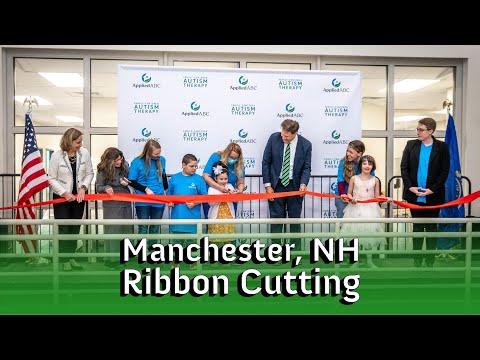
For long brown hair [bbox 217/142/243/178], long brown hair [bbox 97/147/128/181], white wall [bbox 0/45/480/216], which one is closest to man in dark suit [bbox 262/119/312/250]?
long brown hair [bbox 217/142/243/178]

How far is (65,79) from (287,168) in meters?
4.88

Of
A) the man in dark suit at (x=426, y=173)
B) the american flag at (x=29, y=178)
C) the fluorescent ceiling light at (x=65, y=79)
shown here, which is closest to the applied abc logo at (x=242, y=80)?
the man in dark suit at (x=426, y=173)

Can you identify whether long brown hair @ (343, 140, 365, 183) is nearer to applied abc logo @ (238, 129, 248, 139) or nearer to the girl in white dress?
the girl in white dress

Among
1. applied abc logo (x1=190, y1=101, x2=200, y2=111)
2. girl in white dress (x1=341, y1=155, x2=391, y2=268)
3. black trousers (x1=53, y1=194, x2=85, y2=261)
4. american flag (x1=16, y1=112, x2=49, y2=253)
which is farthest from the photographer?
applied abc logo (x1=190, y1=101, x2=200, y2=111)

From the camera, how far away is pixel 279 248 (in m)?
5.40

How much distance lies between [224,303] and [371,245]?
6.86ft

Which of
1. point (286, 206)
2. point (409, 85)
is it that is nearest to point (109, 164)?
point (286, 206)

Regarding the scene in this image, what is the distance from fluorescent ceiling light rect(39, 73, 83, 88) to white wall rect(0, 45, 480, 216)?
58cm

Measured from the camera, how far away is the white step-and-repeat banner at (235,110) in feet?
25.6

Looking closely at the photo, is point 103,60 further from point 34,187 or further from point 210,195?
point 210,195

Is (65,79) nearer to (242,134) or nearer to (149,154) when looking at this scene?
(149,154)

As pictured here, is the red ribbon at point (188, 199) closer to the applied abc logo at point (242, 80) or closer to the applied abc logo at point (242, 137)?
the applied abc logo at point (242, 137)

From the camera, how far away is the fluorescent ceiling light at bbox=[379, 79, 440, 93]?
1038 cm
